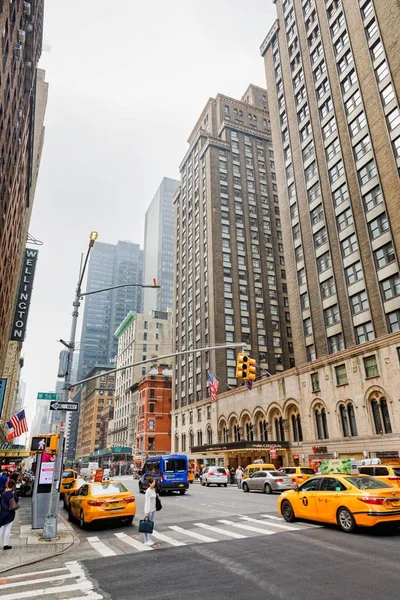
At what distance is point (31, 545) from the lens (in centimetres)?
1165

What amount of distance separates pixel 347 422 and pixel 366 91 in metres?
32.2

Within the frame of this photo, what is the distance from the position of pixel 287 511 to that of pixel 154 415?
249 feet

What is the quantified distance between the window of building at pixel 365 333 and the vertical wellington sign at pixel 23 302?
31.7 metres

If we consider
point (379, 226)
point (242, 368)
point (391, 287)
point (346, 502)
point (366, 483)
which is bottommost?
point (346, 502)

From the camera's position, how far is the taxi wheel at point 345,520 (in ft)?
35.5

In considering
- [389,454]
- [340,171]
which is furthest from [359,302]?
[340,171]

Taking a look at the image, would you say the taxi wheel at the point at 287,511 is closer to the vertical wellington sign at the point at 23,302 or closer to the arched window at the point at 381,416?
the arched window at the point at 381,416

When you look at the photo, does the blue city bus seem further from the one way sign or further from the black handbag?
the black handbag

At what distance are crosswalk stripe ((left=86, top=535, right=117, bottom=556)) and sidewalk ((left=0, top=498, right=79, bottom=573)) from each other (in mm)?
463

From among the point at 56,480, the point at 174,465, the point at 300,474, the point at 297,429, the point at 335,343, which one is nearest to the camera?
the point at 56,480

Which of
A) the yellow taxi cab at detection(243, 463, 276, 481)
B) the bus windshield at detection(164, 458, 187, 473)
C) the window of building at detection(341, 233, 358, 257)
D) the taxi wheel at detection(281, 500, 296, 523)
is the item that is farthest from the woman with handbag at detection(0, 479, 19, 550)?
the window of building at detection(341, 233, 358, 257)

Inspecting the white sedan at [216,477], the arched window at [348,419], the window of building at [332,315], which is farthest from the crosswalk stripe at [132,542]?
the window of building at [332,315]

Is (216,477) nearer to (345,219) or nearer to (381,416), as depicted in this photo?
(381,416)

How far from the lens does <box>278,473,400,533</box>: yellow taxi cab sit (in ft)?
33.9
